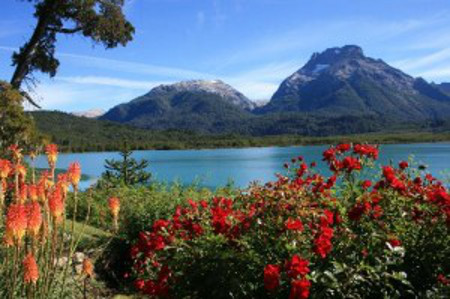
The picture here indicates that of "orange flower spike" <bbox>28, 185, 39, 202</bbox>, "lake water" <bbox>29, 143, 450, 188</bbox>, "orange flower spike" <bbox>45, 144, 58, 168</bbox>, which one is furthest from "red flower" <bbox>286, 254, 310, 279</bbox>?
"lake water" <bbox>29, 143, 450, 188</bbox>

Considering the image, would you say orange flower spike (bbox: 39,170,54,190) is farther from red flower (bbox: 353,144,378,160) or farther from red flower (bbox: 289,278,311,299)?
red flower (bbox: 353,144,378,160)

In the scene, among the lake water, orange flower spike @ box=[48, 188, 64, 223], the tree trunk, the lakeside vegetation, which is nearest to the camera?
orange flower spike @ box=[48, 188, 64, 223]

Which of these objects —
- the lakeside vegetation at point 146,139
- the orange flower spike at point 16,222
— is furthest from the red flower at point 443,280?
the lakeside vegetation at point 146,139

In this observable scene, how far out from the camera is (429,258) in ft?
12.1

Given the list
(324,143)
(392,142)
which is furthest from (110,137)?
(392,142)

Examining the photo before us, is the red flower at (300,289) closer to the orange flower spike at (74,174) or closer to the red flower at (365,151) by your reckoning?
the orange flower spike at (74,174)

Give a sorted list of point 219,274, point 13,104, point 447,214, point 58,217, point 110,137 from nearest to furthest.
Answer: point 58,217 → point 447,214 → point 219,274 → point 13,104 → point 110,137

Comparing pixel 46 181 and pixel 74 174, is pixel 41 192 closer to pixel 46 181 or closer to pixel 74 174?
pixel 46 181

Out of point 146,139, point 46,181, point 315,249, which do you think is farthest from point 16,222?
point 146,139

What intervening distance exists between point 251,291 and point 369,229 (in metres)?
1.12

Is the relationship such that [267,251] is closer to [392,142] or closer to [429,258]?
[429,258]

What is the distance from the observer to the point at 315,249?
333 centimetres

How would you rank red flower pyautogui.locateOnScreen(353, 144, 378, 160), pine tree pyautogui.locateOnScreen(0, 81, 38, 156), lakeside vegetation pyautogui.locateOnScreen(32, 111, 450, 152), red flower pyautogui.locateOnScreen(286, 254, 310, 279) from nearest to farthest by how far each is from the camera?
red flower pyautogui.locateOnScreen(286, 254, 310, 279) < red flower pyautogui.locateOnScreen(353, 144, 378, 160) < pine tree pyautogui.locateOnScreen(0, 81, 38, 156) < lakeside vegetation pyautogui.locateOnScreen(32, 111, 450, 152)

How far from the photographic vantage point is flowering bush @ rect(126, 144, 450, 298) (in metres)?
3.29
